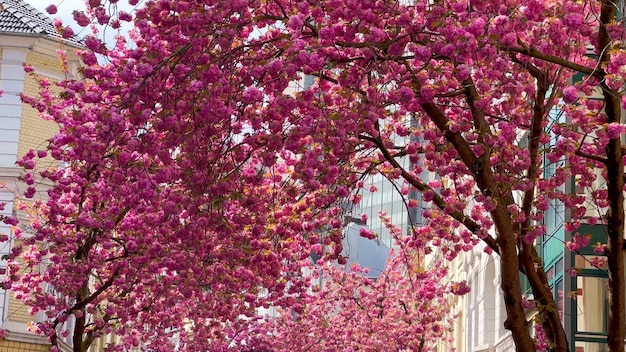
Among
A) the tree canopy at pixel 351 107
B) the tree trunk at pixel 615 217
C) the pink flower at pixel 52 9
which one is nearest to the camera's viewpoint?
the tree canopy at pixel 351 107

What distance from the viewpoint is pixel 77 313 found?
21438 mm

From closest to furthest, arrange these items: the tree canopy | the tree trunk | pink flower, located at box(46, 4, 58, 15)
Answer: the tree canopy, pink flower, located at box(46, 4, 58, 15), the tree trunk

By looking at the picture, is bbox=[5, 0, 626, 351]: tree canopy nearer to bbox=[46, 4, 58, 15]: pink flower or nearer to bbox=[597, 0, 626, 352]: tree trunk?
bbox=[597, 0, 626, 352]: tree trunk

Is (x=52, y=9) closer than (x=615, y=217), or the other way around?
(x=52, y=9)

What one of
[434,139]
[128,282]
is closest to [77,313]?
[128,282]

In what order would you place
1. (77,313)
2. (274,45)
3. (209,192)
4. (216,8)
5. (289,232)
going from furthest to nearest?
→ 1. (77,313)
2. (289,232)
3. (209,192)
4. (274,45)
5. (216,8)

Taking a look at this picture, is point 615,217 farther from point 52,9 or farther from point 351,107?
point 52,9

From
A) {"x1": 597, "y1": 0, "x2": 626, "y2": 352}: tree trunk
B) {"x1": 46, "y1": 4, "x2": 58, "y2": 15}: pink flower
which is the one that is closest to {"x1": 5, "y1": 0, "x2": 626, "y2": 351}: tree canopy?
{"x1": 597, "y1": 0, "x2": 626, "y2": 352}: tree trunk

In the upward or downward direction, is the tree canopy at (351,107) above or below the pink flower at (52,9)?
below

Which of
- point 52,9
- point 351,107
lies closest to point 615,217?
point 351,107

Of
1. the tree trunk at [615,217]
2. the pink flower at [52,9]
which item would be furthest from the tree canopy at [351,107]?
the pink flower at [52,9]

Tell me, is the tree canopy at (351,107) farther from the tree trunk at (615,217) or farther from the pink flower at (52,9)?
the pink flower at (52,9)

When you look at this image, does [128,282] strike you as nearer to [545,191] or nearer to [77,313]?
[77,313]

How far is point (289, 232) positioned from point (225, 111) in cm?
441
